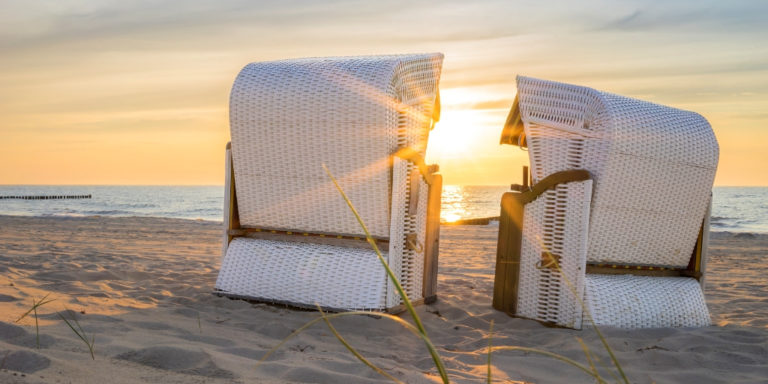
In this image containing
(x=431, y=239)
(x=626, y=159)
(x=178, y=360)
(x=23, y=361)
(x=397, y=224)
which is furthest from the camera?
(x=431, y=239)

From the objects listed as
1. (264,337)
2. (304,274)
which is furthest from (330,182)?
Result: (264,337)

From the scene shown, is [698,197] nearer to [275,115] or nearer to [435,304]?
[435,304]

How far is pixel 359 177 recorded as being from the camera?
483 centimetres

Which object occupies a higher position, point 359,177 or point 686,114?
point 686,114

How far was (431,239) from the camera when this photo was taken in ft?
17.7

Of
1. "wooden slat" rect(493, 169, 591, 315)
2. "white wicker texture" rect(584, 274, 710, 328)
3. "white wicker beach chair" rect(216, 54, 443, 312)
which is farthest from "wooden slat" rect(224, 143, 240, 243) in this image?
"white wicker texture" rect(584, 274, 710, 328)

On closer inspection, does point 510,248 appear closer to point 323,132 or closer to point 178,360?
point 323,132

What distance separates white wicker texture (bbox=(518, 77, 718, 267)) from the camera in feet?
15.2

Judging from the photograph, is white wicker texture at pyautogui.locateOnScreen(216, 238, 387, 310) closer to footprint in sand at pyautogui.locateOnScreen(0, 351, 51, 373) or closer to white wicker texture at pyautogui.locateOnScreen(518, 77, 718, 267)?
white wicker texture at pyautogui.locateOnScreen(518, 77, 718, 267)

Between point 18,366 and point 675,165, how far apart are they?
4.42 meters

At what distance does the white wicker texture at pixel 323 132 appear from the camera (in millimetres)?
4746

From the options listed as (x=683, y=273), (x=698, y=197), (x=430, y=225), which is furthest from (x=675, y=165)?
(x=430, y=225)

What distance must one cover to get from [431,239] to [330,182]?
102 cm

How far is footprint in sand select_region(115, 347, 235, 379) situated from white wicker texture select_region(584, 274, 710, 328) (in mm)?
2843
